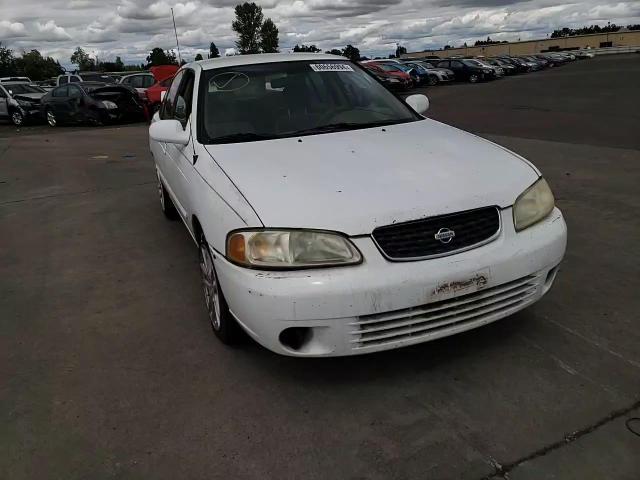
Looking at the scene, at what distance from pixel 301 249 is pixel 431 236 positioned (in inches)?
23.5

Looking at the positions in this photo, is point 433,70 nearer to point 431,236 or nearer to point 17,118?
point 17,118

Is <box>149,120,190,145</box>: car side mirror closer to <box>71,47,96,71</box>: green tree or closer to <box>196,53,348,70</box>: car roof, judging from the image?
<box>196,53,348,70</box>: car roof

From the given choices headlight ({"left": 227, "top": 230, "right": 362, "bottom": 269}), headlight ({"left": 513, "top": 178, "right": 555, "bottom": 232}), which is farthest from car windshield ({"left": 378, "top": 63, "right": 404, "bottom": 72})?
A: headlight ({"left": 227, "top": 230, "right": 362, "bottom": 269})

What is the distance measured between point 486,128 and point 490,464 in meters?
10.9

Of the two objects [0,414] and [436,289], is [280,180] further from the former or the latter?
[0,414]

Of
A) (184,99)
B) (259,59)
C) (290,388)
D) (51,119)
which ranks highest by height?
(259,59)

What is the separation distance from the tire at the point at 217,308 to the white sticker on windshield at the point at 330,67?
1695 mm

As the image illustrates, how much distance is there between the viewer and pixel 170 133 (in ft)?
11.8

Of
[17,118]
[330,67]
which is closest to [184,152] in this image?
[330,67]

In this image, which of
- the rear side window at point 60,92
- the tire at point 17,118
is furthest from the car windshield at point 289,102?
the tire at point 17,118

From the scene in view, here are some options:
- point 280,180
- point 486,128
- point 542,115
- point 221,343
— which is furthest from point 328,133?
point 542,115

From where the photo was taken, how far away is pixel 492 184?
2709 millimetres

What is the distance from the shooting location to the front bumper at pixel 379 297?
7.69 ft

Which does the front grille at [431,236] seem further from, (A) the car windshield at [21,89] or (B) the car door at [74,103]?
(A) the car windshield at [21,89]
